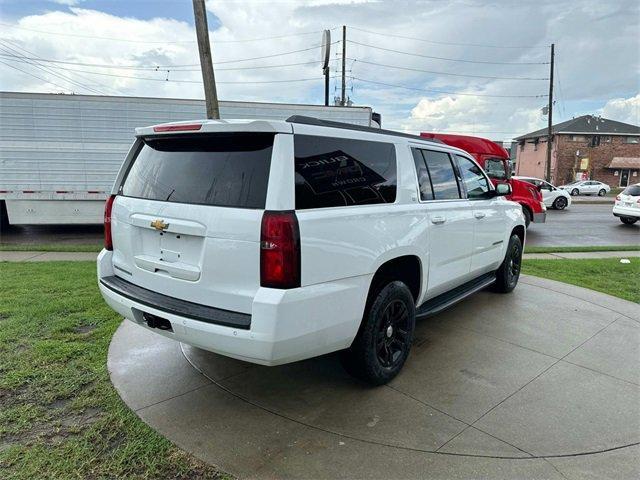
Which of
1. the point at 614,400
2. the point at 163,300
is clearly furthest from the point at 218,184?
the point at 614,400

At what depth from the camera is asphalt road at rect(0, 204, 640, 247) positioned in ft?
37.7

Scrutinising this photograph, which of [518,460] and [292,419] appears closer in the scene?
[518,460]

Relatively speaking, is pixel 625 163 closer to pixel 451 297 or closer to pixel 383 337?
pixel 451 297

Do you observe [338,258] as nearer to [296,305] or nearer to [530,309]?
[296,305]

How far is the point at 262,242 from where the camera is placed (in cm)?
246

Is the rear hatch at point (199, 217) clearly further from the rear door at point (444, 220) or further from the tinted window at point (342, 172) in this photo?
the rear door at point (444, 220)

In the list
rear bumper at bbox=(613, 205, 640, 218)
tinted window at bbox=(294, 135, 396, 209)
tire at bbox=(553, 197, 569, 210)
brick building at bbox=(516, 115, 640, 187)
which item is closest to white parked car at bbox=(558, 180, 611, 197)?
brick building at bbox=(516, 115, 640, 187)

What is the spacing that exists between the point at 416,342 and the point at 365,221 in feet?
6.13

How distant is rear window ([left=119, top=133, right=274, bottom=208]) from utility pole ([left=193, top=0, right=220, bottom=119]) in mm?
5519

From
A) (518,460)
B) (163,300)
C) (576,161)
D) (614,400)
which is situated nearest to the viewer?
(518,460)

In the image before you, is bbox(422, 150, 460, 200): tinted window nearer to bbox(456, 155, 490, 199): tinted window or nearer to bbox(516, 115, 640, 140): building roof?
bbox(456, 155, 490, 199): tinted window

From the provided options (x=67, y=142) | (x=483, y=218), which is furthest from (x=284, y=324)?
(x=67, y=142)

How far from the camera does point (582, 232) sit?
14.3 m

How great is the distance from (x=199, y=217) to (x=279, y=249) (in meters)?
0.60
